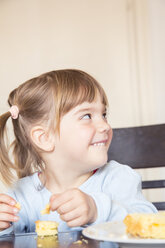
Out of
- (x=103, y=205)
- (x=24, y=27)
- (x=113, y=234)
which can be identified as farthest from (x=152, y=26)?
(x=113, y=234)

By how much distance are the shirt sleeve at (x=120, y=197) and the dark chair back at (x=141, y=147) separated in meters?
0.33

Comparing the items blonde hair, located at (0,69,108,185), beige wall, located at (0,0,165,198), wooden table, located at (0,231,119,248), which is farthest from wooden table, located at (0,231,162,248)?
beige wall, located at (0,0,165,198)

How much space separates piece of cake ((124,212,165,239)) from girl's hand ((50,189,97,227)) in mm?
207

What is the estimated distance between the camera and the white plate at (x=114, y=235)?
474 mm

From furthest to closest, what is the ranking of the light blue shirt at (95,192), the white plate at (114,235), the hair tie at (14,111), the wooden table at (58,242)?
1. the hair tie at (14,111)
2. the light blue shirt at (95,192)
3. the wooden table at (58,242)
4. the white plate at (114,235)

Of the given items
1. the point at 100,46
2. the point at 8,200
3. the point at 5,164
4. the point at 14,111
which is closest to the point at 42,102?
the point at 14,111

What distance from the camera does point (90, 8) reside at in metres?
3.20

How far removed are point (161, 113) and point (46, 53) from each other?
43.9 inches

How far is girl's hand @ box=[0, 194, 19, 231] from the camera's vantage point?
82 cm

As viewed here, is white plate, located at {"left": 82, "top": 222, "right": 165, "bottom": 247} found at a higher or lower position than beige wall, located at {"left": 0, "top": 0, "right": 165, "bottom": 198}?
lower

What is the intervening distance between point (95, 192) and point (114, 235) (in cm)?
38

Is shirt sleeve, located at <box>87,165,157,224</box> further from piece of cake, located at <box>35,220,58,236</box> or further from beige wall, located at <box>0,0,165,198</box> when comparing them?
beige wall, located at <box>0,0,165,198</box>

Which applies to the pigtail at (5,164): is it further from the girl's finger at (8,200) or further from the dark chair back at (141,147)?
the dark chair back at (141,147)

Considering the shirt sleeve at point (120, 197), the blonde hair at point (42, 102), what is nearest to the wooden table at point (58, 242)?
the shirt sleeve at point (120, 197)
